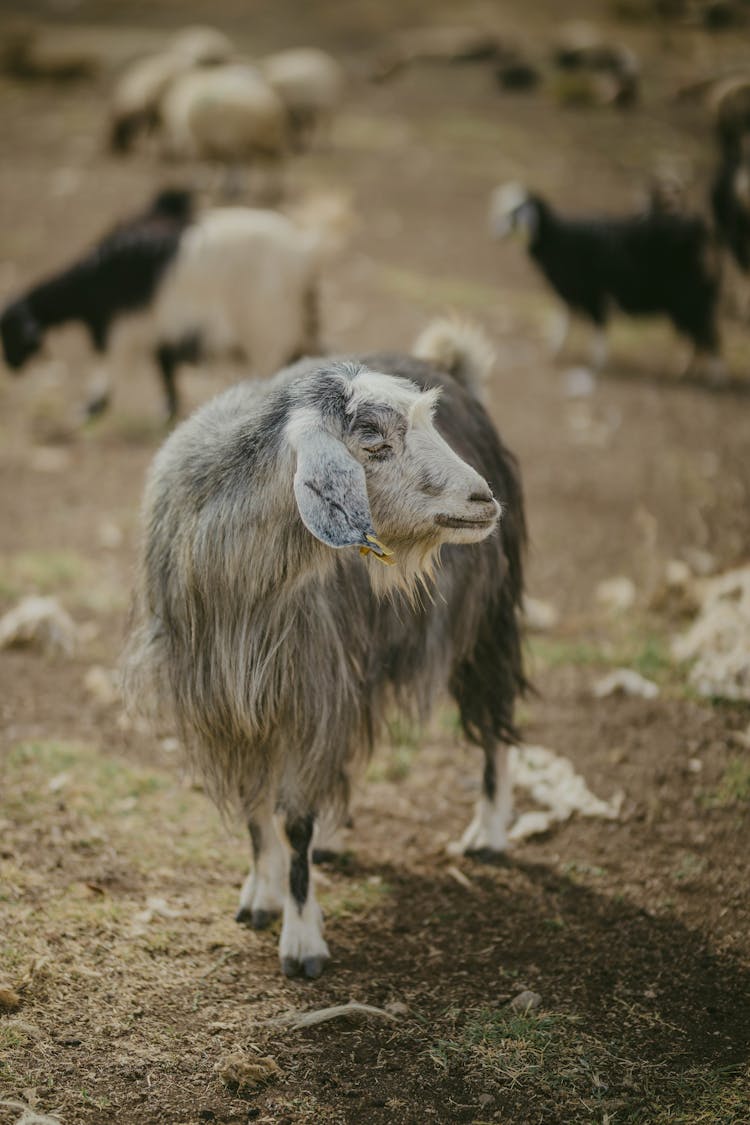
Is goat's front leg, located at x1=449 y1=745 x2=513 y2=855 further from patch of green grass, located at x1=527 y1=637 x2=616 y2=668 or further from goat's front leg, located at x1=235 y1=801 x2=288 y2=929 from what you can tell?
patch of green grass, located at x1=527 y1=637 x2=616 y2=668

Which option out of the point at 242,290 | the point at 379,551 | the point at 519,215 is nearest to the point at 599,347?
the point at 519,215

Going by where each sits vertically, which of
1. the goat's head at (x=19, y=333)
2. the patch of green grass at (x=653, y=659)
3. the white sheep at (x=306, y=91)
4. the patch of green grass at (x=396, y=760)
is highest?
the white sheep at (x=306, y=91)

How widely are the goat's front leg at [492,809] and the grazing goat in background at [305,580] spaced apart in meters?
0.41

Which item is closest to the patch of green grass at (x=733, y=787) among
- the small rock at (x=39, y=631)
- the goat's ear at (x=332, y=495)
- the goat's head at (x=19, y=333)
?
the goat's ear at (x=332, y=495)

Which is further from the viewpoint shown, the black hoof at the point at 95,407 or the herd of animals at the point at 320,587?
the black hoof at the point at 95,407

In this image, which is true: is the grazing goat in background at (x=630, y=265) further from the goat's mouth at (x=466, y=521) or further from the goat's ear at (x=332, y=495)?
the goat's ear at (x=332, y=495)

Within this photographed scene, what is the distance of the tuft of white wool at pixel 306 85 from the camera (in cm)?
1502

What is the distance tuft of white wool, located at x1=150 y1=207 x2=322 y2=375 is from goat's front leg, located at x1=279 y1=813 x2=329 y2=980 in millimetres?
4949

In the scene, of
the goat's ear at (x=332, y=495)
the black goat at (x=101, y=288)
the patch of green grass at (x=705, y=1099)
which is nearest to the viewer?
the goat's ear at (x=332, y=495)

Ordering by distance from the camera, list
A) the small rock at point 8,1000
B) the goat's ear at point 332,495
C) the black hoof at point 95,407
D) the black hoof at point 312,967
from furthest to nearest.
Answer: the black hoof at point 95,407 < the black hoof at point 312,967 < the small rock at point 8,1000 < the goat's ear at point 332,495

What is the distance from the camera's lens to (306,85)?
1505 centimetres

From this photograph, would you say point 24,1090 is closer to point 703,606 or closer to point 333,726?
point 333,726

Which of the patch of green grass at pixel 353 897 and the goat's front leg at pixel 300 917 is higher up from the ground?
the goat's front leg at pixel 300 917

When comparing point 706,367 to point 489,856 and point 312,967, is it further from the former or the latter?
point 312,967
